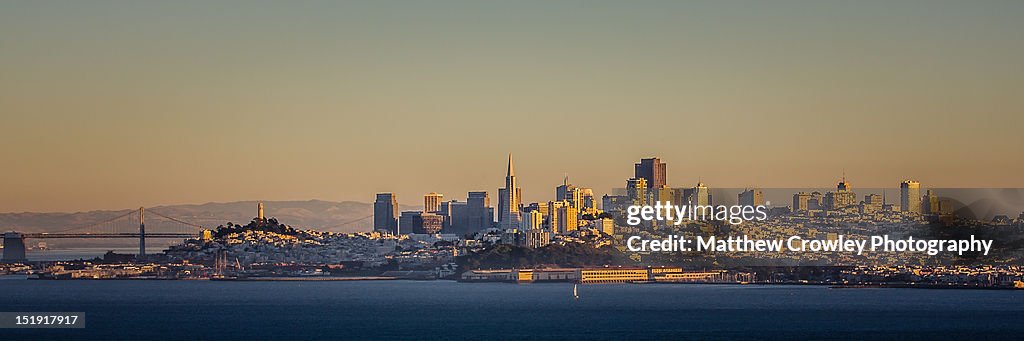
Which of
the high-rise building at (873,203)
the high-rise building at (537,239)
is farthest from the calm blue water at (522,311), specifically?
the high-rise building at (537,239)

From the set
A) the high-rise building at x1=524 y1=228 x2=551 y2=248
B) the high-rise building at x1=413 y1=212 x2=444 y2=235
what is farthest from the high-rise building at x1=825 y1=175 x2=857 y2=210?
the high-rise building at x1=413 y1=212 x2=444 y2=235

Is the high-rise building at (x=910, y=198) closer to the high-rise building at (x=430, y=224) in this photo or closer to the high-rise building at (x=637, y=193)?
the high-rise building at (x=637, y=193)

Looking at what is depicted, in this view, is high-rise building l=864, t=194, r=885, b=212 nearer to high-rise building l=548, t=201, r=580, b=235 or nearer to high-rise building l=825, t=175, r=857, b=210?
high-rise building l=825, t=175, r=857, b=210

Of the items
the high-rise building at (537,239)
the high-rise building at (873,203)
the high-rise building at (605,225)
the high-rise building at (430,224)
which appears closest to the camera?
the high-rise building at (873,203)

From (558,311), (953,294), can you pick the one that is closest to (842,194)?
(953,294)

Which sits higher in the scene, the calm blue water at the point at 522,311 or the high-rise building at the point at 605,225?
the high-rise building at the point at 605,225

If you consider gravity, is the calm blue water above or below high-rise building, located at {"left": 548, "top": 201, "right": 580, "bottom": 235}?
below

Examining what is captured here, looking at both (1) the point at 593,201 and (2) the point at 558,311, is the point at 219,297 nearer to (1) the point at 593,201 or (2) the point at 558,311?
(2) the point at 558,311
